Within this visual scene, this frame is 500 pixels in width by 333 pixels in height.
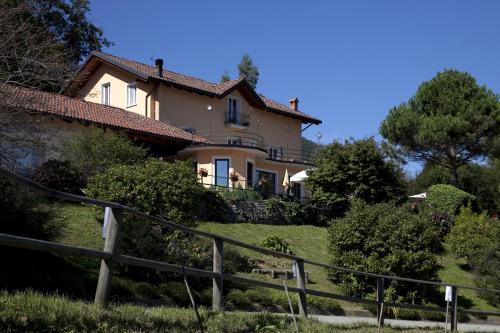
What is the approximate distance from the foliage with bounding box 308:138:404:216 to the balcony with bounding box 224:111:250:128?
10.5 meters

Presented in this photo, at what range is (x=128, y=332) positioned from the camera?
5906mm

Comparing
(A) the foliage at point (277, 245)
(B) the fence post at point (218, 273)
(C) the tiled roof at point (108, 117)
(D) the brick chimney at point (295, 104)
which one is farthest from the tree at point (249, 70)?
(B) the fence post at point (218, 273)

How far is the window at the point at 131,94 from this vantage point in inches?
1613

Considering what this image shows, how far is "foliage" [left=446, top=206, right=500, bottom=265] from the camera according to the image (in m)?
26.9

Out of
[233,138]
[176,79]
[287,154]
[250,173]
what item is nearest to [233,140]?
[233,138]

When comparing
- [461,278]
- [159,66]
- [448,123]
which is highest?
[159,66]

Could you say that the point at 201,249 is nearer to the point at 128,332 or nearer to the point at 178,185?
the point at 178,185

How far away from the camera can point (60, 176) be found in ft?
70.5

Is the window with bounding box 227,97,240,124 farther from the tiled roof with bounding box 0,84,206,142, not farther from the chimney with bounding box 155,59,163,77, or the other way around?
the tiled roof with bounding box 0,84,206,142

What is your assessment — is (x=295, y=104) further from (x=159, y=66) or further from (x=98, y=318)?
(x=98, y=318)

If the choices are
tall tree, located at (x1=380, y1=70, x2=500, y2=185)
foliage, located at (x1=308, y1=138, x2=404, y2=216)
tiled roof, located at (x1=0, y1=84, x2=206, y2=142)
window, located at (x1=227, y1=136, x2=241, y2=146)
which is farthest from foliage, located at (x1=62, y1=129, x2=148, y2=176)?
tall tree, located at (x1=380, y1=70, x2=500, y2=185)

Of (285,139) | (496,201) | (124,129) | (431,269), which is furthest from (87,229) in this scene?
(496,201)

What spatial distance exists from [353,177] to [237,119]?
12994 millimetres

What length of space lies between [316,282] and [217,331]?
13959 millimetres
